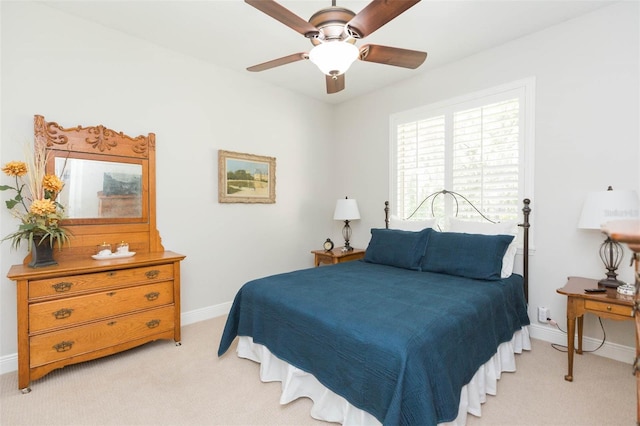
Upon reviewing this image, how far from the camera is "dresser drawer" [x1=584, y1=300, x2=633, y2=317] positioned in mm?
1986

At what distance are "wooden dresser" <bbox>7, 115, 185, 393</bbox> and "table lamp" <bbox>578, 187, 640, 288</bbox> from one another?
338cm

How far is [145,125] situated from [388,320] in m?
2.88

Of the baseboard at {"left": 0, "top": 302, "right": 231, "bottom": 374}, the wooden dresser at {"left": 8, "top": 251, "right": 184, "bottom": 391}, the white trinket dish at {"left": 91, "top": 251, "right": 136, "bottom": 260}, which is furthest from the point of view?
the baseboard at {"left": 0, "top": 302, "right": 231, "bottom": 374}

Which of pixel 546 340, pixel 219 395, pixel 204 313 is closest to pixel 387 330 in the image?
pixel 219 395

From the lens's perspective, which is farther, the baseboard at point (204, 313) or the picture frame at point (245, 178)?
the picture frame at point (245, 178)

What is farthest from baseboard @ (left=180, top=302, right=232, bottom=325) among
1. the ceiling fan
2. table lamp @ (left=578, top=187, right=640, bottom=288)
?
table lamp @ (left=578, top=187, right=640, bottom=288)

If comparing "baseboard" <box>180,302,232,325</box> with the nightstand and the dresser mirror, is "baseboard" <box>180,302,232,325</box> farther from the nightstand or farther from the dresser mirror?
the nightstand

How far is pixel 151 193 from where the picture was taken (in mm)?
3047

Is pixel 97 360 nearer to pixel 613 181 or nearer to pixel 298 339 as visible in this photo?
pixel 298 339

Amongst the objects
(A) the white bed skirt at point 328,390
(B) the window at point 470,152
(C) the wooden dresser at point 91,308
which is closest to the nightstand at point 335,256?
(B) the window at point 470,152

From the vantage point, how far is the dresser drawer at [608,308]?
6.52 feet

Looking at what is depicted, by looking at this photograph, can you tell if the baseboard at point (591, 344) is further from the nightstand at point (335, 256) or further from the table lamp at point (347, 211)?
the table lamp at point (347, 211)

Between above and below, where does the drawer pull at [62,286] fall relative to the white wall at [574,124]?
below

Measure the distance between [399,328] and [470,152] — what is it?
240 cm
